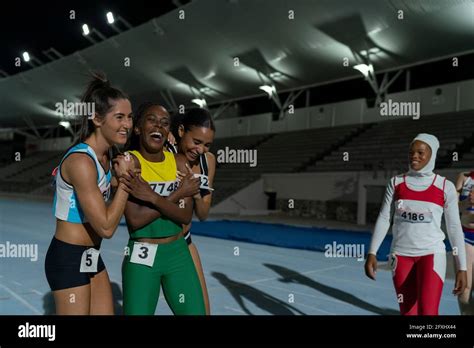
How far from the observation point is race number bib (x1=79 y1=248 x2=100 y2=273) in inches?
81.9

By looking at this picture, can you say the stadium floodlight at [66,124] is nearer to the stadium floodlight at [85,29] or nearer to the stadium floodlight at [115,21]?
the stadium floodlight at [85,29]

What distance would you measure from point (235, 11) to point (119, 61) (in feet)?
30.9

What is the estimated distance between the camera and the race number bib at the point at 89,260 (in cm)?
208

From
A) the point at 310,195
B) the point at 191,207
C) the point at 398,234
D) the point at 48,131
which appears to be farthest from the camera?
the point at 48,131

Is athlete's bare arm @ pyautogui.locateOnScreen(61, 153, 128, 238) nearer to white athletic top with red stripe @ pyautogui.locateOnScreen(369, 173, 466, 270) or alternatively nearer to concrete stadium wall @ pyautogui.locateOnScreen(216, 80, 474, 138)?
Result: white athletic top with red stripe @ pyautogui.locateOnScreen(369, 173, 466, 270)

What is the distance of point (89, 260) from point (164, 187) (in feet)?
1.75

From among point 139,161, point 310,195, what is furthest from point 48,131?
point 139,161

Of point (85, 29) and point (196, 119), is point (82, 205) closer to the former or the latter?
point (196, 119)

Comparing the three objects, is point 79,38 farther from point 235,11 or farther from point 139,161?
point 139,161

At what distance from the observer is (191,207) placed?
2.31 meters

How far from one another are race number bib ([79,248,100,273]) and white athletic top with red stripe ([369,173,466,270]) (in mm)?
1833

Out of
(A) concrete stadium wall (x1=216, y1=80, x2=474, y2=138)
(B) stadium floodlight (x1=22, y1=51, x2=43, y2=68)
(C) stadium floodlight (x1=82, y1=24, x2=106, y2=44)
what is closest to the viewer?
(A) concrete stadium wall (x1=216, y1=80, x2=474, y2=138)

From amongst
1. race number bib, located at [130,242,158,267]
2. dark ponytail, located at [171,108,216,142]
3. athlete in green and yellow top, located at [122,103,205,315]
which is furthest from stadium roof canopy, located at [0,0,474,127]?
race number bib, located at [130,242,158,267]

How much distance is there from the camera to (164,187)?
87.7 inches
